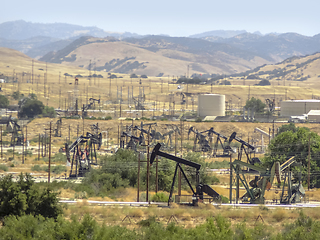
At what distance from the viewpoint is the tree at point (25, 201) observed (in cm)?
2336

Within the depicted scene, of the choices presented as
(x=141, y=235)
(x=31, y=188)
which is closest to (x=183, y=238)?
(x=141, y=235)

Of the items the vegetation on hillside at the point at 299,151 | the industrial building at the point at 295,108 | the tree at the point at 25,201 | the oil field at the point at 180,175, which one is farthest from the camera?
the industrial building at the point at 295,108

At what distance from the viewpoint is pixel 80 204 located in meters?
27.9

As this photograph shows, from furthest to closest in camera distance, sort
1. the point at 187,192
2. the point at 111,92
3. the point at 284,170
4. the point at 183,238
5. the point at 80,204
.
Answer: the point at 111,92 < the point at 187,192 < the point at 284,170 < the point at 80,204 < the point at 183,238

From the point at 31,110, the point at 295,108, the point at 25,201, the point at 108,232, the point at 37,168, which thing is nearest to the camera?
the point at 108,232

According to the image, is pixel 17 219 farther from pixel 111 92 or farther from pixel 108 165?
pixel 111 92

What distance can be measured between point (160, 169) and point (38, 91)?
118 meters

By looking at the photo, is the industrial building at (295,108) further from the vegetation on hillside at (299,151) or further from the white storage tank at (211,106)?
the vegetation on hillside at (299,151)

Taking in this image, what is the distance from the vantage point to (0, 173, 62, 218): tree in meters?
23.4

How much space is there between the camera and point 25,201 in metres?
23.4

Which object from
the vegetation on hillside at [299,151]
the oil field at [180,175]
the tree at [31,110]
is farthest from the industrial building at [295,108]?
the vegetation on hillside at [299,151]

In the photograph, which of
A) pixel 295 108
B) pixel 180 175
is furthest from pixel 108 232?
pixel 295 108

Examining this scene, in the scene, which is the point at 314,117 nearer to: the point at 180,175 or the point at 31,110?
the point at 31,110

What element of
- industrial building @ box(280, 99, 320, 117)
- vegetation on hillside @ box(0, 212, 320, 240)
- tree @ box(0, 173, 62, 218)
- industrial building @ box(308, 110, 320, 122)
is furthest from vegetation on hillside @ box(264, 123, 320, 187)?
industrial building @ box(280, 99, 320, 117)
